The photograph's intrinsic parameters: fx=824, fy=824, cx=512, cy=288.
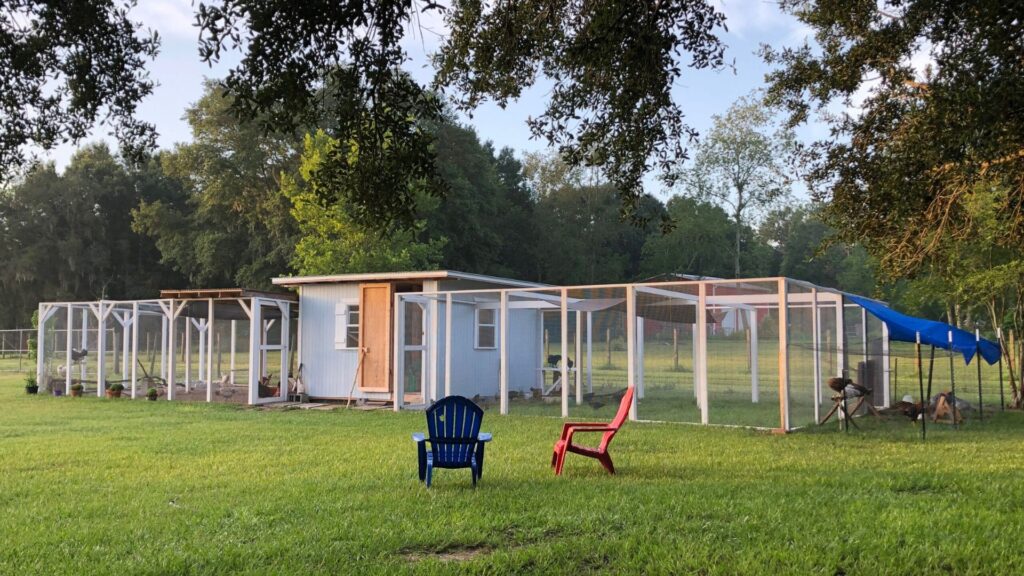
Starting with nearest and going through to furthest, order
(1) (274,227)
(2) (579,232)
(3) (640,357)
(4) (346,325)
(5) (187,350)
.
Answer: (3) (640,357) → (4) (346,325) → (5) (187,350) → (1) (274,227) → (2) (579,232)

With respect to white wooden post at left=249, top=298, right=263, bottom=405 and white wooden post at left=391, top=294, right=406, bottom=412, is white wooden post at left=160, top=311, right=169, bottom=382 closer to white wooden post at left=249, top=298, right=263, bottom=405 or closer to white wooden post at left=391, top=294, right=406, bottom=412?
white wooden post at left=249, top=298, right=263, bottom=405

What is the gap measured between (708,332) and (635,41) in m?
7.18

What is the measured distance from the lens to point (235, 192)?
36.3 metres

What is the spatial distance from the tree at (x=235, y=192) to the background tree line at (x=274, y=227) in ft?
0.22

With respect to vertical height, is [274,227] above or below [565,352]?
above

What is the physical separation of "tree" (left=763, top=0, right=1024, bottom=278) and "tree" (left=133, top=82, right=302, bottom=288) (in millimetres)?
26670

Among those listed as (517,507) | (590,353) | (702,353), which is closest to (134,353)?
(590,353)

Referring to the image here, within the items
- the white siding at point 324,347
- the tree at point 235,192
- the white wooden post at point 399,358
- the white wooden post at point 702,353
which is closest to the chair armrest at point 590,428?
the white wooden post at point 702,353

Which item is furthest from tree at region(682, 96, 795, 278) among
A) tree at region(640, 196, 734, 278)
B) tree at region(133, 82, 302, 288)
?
tree at region(133, 82, 302, 288)

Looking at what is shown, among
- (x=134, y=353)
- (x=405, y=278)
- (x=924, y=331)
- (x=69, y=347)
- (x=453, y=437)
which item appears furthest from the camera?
(x=69, y=347)

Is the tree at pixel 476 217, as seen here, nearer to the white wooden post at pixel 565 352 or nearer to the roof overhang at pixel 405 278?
the roof overhang at pixel 405 278

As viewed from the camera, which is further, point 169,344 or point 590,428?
point 169,344

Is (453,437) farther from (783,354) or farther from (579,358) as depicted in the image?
(579,358)

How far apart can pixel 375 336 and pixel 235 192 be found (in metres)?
21.8
